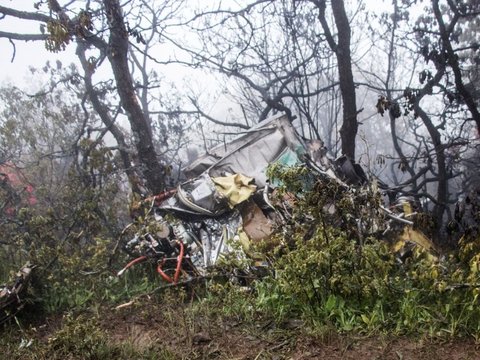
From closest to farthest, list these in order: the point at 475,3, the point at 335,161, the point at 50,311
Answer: the point at 50,311
the point at 335,161
the point at 475,3

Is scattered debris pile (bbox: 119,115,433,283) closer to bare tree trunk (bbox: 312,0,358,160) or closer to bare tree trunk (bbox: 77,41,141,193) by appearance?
bare tree trunk (bbox: 77,41,141,193)

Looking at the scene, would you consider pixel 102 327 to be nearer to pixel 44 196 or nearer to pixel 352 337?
pixel 352 337

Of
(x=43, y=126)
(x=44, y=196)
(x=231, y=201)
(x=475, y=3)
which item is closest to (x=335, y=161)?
(x=231, y=201)

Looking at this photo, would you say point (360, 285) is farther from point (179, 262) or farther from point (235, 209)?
point (235, 209)

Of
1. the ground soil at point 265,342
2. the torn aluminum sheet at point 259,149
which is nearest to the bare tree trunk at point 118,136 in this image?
the torn aluminum sheet at point 259,149

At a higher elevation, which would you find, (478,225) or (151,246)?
(151,246)

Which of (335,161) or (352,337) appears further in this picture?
(335,161)

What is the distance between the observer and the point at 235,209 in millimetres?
5223

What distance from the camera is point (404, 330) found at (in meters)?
3.12

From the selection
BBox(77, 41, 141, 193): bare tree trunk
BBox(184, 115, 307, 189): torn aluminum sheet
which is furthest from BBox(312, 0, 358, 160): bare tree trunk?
BBox(77, 41, 141, 193): bare tree trunk

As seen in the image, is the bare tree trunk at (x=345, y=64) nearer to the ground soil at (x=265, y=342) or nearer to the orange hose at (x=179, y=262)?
the orange hose at (x=179, y=262)

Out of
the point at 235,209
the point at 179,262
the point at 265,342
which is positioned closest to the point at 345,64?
the point at 235,209

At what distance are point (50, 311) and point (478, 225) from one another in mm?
4830

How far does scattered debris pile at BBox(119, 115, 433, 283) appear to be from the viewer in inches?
182
